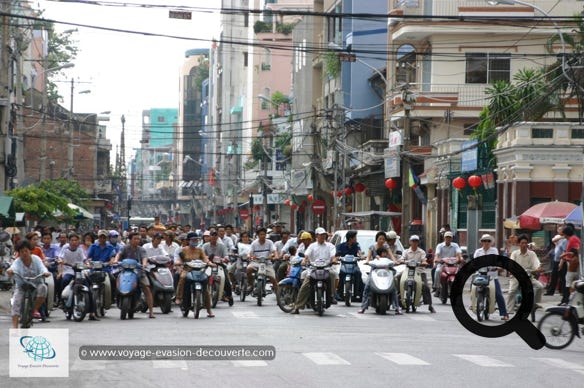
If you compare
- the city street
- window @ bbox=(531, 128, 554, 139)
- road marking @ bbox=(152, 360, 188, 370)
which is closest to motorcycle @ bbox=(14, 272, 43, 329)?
the city street

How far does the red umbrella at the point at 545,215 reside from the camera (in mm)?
33562

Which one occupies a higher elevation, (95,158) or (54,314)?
(95,158)

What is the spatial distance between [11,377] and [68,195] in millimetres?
60477

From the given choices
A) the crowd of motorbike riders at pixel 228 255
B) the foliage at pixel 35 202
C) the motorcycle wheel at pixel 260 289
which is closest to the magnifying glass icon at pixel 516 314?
the crowd of motorbike riders at pixel 228 255

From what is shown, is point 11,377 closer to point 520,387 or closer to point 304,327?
point 520,387

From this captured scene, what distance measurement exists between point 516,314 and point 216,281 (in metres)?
22.7

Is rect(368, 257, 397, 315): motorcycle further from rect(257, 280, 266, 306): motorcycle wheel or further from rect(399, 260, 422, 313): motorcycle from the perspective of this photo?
rect(257, 280, 266, 306): motorcycle wheel

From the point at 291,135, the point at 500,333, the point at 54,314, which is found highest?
the point at 291,135

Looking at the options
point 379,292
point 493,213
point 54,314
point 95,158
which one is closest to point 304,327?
point 379,292

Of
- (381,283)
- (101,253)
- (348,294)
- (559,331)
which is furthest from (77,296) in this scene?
(559,331)

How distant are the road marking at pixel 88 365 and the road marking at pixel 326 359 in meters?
2.33

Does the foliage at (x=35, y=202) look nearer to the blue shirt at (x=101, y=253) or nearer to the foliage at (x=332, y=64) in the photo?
the blue shirt at (x=101, y=253)

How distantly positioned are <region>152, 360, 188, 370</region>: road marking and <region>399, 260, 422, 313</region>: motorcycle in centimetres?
1118

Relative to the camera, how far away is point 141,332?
18.0m
